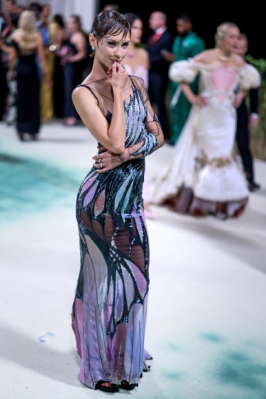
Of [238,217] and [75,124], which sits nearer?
[238,217]

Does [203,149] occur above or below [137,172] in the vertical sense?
below

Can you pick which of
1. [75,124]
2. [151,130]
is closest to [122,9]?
[75,124]

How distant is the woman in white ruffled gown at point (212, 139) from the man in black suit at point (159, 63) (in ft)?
11.1

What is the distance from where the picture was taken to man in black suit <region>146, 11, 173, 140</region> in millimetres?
9281

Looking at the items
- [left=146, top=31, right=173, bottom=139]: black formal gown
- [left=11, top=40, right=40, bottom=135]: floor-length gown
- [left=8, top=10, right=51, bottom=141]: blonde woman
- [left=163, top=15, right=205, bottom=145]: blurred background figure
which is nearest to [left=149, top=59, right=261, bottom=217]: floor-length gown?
[left=163, top=15, right=205, bottom=145]: blurred background figure

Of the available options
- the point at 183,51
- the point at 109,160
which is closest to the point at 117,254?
the point at 109,160

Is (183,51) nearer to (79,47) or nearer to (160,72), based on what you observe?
(160,72)

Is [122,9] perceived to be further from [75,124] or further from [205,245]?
[205,245]

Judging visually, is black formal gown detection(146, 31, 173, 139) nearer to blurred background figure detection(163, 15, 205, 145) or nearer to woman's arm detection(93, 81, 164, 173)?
blurred background figure detection(163, 15, 205, 145)

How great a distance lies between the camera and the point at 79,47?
1075 centimetres

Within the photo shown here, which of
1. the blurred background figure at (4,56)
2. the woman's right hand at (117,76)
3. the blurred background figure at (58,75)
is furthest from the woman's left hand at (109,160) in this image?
the blurred background figure at (58,75)

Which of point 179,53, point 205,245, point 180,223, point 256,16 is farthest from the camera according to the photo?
point 256,16

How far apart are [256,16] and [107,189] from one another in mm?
8250

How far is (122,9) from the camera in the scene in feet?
42.3
